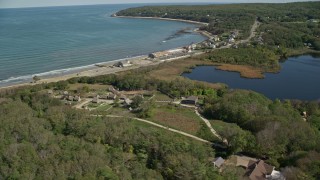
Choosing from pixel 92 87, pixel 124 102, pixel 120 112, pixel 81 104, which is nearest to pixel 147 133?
pixel 120 112

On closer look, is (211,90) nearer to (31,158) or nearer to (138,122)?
(138,122)

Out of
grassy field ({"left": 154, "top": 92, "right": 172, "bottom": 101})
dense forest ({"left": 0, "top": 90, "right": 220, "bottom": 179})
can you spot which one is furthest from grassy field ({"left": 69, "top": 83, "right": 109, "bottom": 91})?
dense forest ({"left": 0, "top": 90, "right": 220, "bottom": 179})

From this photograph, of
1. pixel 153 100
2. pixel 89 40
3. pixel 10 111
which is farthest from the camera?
pixel 89 40

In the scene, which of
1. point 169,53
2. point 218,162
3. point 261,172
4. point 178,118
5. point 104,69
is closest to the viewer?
point 261,172

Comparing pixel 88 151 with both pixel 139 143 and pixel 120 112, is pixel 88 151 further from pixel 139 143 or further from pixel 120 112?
pixel 120 112

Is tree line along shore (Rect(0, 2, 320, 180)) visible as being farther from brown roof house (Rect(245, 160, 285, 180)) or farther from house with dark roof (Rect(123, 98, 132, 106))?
brown roof house (Rect(245, 160, 285, 180))

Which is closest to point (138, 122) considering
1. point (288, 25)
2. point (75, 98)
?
point (75, 98)

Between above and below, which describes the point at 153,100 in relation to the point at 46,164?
below
